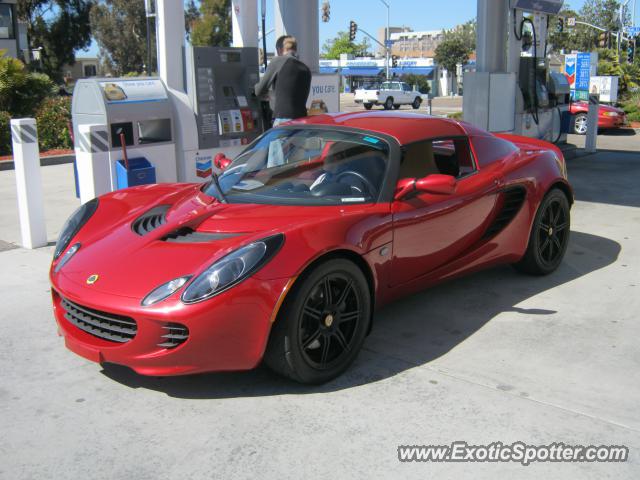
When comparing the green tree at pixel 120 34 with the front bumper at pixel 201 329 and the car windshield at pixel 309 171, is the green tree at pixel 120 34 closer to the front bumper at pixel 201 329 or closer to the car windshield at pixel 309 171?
the car windshield at pixel 309 171

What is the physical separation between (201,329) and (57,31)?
158 ft

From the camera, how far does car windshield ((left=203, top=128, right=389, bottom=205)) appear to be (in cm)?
416

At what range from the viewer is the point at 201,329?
3.26m

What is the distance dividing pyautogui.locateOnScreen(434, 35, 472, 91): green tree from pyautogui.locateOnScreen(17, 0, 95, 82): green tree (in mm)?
40342

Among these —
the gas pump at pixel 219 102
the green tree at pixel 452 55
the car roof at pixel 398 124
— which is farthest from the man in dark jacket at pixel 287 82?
the green tree at pixel 452 55

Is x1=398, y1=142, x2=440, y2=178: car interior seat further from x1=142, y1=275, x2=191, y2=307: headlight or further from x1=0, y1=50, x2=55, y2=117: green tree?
x1=0, y1=50, x2=55, y2=117: green tree

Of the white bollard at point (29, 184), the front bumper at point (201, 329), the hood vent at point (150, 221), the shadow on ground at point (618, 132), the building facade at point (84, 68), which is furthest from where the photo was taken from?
the building facade at point (84, 68)

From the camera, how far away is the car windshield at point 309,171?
416 centimetres

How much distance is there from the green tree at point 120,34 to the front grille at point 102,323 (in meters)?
52.9

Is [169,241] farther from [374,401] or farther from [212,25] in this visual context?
[212,25]

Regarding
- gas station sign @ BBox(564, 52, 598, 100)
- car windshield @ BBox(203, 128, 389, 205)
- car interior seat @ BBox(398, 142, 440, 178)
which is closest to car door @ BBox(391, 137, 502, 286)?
car interior seat @ BBox(398, 142, 440, 178)

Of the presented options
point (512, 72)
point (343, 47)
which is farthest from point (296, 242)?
point (343, 47)

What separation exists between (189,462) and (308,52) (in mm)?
7173

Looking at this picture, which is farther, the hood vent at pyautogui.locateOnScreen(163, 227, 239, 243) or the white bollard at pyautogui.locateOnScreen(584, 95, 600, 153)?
the white bollard at pyautogui.locateOnScreen(584, 95, 600, 153)
